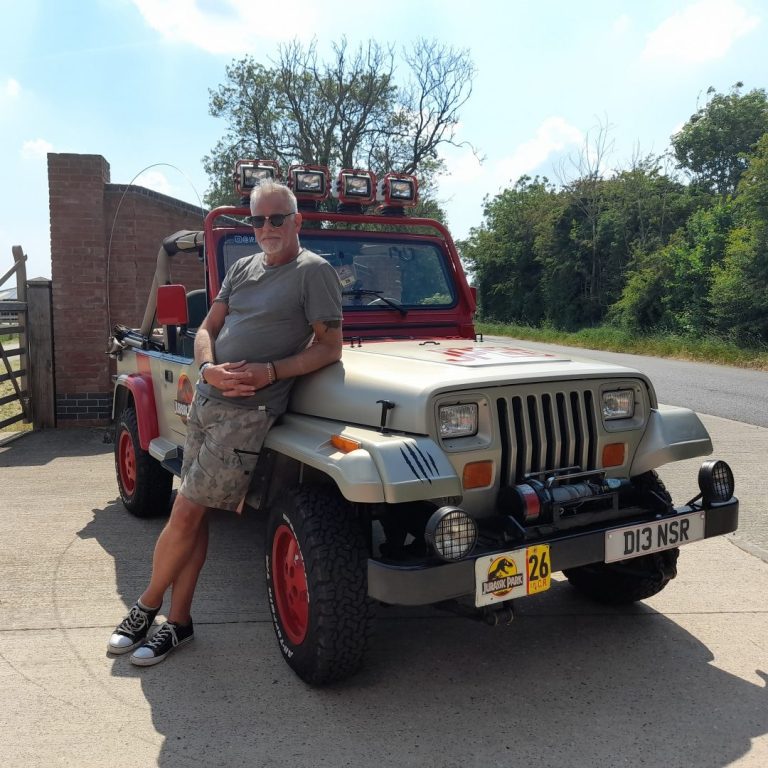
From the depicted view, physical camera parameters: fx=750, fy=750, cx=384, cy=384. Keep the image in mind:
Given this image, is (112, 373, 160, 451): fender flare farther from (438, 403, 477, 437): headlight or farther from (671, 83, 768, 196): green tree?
(671, 83, 768, 196): green tree

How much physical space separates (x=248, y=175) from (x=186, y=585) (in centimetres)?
239

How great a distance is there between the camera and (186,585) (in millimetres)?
3387

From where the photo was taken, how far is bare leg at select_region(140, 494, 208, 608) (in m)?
3.27

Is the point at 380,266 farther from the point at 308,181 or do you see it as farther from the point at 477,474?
the point at 477,474

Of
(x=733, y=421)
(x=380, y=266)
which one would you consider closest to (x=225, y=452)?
(x=380, y=266)

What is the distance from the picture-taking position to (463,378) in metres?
2.89

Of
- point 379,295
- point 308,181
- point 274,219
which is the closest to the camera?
point 274,219

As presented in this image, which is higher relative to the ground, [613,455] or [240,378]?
[240,378]

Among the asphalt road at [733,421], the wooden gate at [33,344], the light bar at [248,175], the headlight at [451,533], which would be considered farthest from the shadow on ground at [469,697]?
the wooden gate at [33,344]

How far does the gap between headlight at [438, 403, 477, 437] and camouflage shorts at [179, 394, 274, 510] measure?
0.79 meters

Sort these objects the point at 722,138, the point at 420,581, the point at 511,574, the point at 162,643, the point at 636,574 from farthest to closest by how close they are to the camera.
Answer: the point at 722,138 < the point at 636,574 < the point at 162,643 < the point at 511,574 < the point at 420,581

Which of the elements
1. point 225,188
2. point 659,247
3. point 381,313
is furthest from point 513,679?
point 225,188

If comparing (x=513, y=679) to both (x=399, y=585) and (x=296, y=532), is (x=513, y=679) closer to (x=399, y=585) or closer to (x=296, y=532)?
(x=399, y=585)

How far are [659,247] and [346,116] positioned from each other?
13.9 meters
